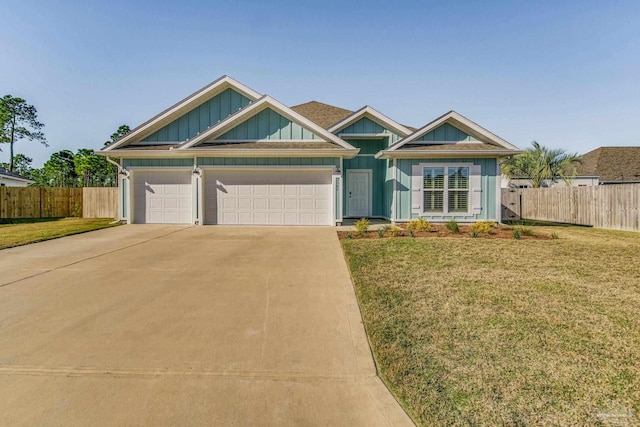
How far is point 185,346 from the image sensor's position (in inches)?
131

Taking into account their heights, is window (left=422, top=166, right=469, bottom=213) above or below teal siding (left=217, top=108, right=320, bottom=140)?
below

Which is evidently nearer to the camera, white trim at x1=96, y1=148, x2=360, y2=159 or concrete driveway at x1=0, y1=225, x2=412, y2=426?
concrete driveway at x1=0, y1=225, x2=412, y2=426

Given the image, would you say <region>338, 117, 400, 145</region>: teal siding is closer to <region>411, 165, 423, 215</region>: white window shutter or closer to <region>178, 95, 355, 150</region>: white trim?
<region>178, 95, 355, 150</region>: white trim

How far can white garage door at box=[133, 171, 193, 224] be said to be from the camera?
13.1m

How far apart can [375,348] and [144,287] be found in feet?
12.8

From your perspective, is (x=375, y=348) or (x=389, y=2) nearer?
(x=375, y=348)

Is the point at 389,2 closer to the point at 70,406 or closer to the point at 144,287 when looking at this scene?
the point at 144,287

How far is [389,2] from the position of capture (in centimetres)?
1244

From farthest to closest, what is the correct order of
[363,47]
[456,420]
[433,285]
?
[363,47]
[433,285]
[456,420]

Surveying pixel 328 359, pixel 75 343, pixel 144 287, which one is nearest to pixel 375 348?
pixel 328 359

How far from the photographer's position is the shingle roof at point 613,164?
24.4 m

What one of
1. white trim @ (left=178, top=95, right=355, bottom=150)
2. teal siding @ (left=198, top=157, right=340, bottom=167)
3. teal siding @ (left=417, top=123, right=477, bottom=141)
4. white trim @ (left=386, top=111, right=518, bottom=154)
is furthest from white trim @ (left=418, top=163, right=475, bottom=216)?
teal siding @ (left=198, top=157, right=340, bottom=167)

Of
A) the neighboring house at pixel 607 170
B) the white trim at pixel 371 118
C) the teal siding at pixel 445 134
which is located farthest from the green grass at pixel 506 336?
the neighboring house at pixel 607 170

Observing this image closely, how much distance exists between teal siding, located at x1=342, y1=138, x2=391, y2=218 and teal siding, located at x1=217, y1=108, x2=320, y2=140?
10.3 feet
